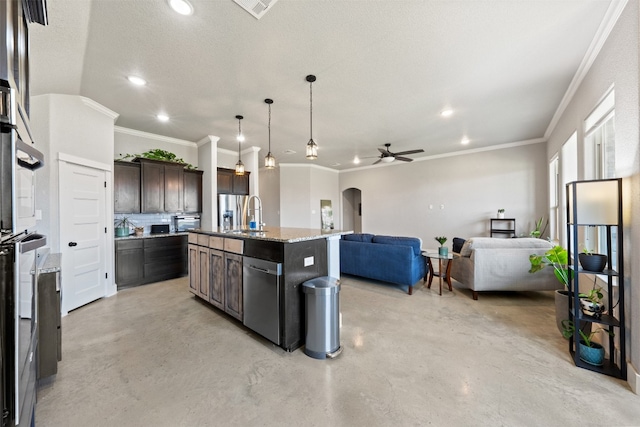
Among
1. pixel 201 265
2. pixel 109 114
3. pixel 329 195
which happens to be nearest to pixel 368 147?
pixel 329 195

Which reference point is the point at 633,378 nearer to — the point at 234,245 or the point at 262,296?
the point at 262,296

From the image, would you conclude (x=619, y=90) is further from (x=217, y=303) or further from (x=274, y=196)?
(x=274, y=196)

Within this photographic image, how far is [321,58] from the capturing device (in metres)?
2.57

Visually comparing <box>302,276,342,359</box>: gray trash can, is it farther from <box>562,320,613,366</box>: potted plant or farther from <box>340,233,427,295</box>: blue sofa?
<box>562,320,613,366</box>: potted plant

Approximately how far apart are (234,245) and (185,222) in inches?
123

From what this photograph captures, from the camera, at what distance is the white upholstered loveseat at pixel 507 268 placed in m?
3.38

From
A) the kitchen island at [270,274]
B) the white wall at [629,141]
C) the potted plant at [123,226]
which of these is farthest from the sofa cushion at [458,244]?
the potted plant at [123,226]

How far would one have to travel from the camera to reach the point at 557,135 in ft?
14.8

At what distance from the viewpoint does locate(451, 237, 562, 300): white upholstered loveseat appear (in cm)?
338

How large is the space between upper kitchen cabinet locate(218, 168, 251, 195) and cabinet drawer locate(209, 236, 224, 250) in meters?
2.75

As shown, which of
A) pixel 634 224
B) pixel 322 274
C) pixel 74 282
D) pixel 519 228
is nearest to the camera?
pixel 634 224

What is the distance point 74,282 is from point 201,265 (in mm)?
1659

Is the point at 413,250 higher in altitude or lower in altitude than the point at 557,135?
lower

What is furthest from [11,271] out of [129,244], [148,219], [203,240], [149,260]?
[148,219]
